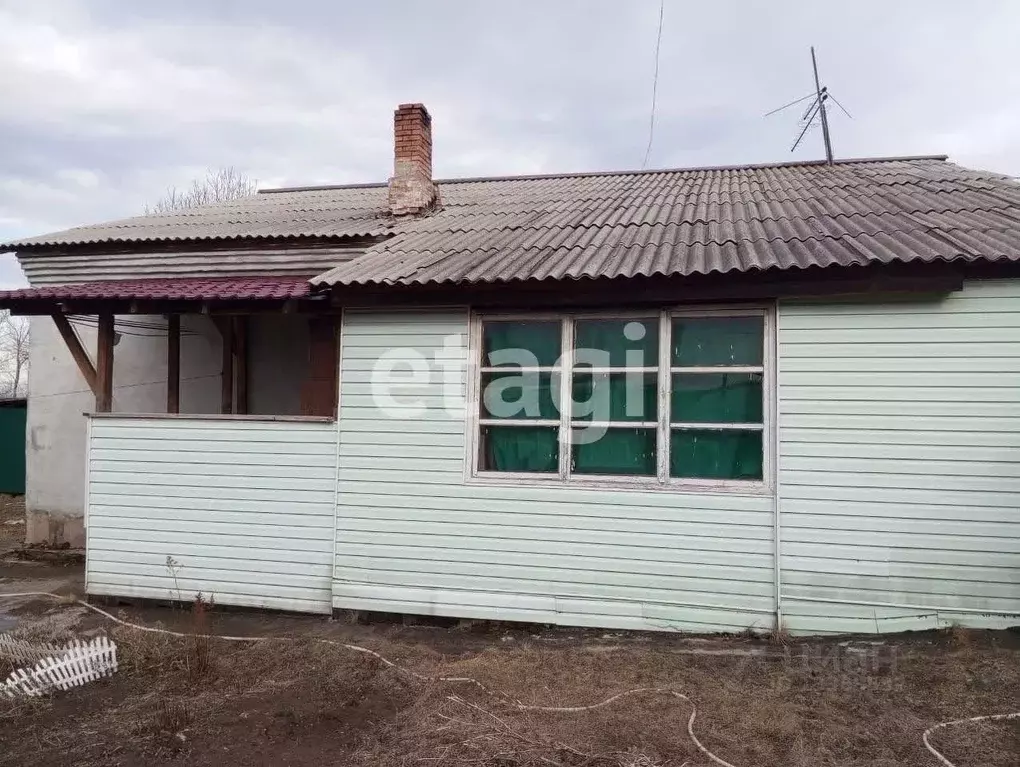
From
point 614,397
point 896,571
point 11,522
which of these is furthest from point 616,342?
point 11,522

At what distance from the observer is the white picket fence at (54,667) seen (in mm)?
4555

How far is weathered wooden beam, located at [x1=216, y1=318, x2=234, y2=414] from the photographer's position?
27.3 feet

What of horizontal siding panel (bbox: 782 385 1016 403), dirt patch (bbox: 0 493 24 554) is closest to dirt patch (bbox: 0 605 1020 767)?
horizontal siding panel (bbox: 782 385 1016 403)

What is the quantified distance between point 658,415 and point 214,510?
13.9ft

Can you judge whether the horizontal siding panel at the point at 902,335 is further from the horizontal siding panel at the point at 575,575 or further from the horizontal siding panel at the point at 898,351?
the horizontal siding panel at the point at 575,575

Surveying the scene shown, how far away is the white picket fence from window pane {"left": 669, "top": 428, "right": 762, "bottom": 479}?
179 inches

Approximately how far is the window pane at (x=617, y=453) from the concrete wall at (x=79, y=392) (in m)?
4.94

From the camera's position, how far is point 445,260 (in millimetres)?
6273

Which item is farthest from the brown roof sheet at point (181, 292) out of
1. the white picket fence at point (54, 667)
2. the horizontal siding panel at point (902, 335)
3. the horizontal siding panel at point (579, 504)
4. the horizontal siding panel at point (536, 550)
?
the horizontal siding panel at point (902, 335)

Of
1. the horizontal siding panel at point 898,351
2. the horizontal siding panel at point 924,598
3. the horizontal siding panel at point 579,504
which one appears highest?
the horizontal siding panel at point 898,351

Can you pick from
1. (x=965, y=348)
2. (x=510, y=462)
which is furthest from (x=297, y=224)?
(x=965, y=348)

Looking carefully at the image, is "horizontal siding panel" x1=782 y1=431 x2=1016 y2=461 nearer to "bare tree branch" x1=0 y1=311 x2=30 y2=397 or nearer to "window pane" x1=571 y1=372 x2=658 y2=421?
"window pane" x1=571 y1=372 x2=658 y2=421

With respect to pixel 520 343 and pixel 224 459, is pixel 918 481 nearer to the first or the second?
pixel 520 343

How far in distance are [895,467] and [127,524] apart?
6913 mm
